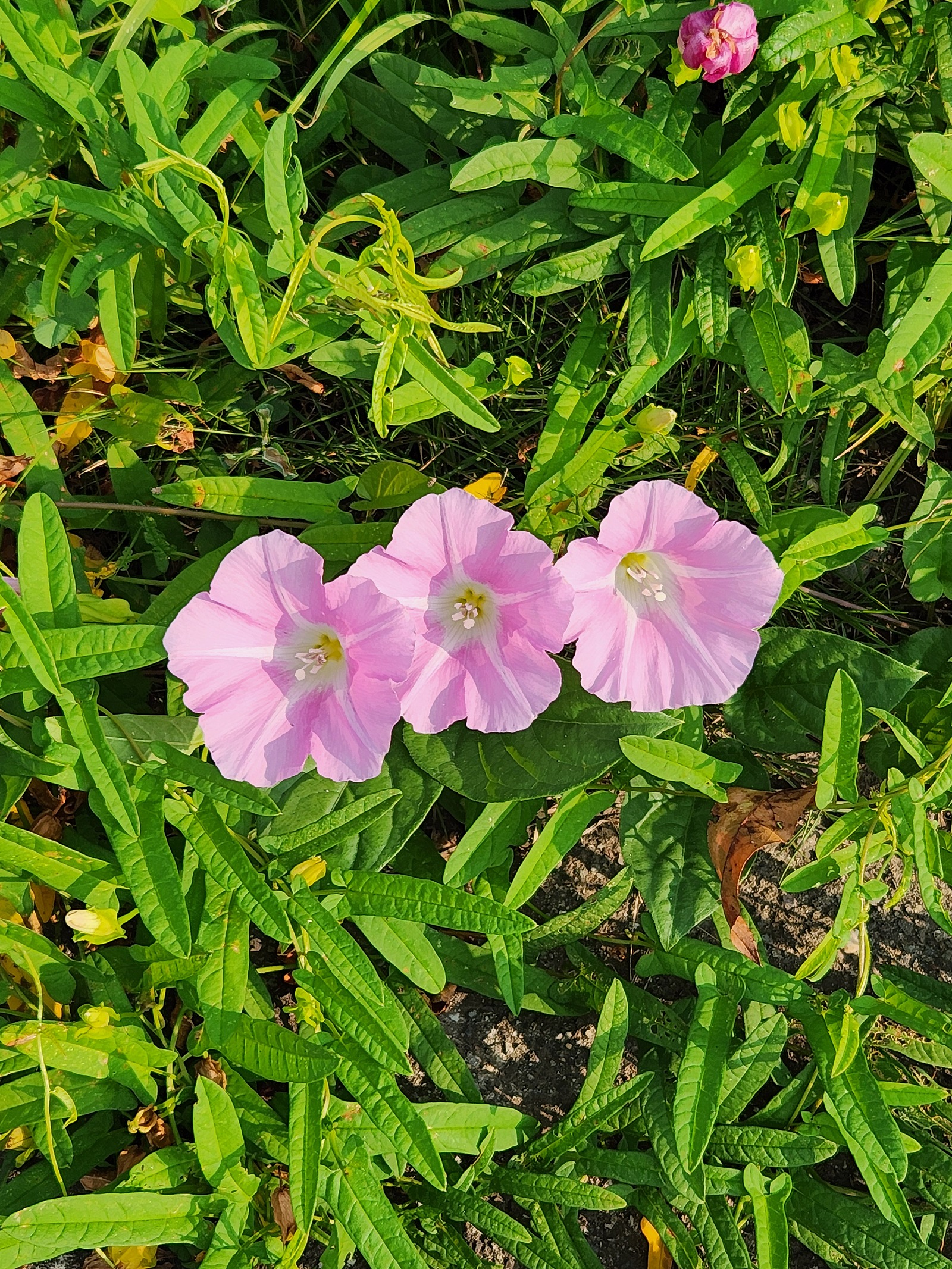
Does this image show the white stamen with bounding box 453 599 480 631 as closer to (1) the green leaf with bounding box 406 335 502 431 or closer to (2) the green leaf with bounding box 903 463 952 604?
(1) the green leaf with bounding box 406 335 502 431

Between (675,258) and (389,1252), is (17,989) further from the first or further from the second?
(675,258)

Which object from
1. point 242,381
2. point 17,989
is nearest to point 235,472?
point 242,381

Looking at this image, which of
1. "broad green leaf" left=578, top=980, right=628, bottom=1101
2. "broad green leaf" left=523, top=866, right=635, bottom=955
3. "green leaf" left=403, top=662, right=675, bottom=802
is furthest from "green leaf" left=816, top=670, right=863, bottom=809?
"broad green leaf" left=578, top=980, right=628, bottom=1101

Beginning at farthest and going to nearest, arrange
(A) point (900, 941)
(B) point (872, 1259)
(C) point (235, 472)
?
1. (A) point (900, 941)
2. (C) point (235, 472)
3. (B) point (872, 1259)

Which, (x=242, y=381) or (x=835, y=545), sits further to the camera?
(x=242, y=381)

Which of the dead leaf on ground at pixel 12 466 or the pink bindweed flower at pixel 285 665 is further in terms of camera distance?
the dead leaf on ground at pixel 12 466

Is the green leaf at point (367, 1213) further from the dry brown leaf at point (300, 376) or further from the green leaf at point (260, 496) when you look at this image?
the dry brown leaf at point (300, 376)

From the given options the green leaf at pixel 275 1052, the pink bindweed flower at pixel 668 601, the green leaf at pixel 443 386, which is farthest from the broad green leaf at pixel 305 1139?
the green leaf at pixel 443 386
